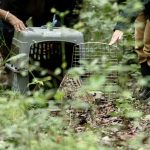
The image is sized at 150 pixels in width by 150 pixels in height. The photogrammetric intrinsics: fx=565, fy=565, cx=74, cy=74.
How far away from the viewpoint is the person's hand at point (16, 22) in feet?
13.8

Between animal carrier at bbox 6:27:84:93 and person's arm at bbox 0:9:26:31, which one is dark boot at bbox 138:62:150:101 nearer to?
animal carrier at bbox 6:27:84:93

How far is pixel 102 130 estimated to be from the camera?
306 cm

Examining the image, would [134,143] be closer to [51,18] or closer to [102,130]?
[102,130]

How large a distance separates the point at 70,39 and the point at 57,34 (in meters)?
0.11

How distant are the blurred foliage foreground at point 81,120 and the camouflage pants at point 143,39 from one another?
4.1 inches

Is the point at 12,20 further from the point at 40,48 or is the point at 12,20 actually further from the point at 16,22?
the point at 40,48

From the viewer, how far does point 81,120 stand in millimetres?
3439

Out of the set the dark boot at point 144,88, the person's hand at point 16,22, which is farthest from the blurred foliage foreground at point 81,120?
the person's hand at point 16,22

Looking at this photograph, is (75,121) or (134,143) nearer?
(134,143)

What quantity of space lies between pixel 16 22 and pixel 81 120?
3.88ft

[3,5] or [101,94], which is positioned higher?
[3,5]

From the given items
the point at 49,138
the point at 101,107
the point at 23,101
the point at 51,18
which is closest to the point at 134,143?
the point at 49,138

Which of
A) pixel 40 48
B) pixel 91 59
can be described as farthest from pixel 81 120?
pixel 40 48

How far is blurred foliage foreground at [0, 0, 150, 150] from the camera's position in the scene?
89.4 inches
